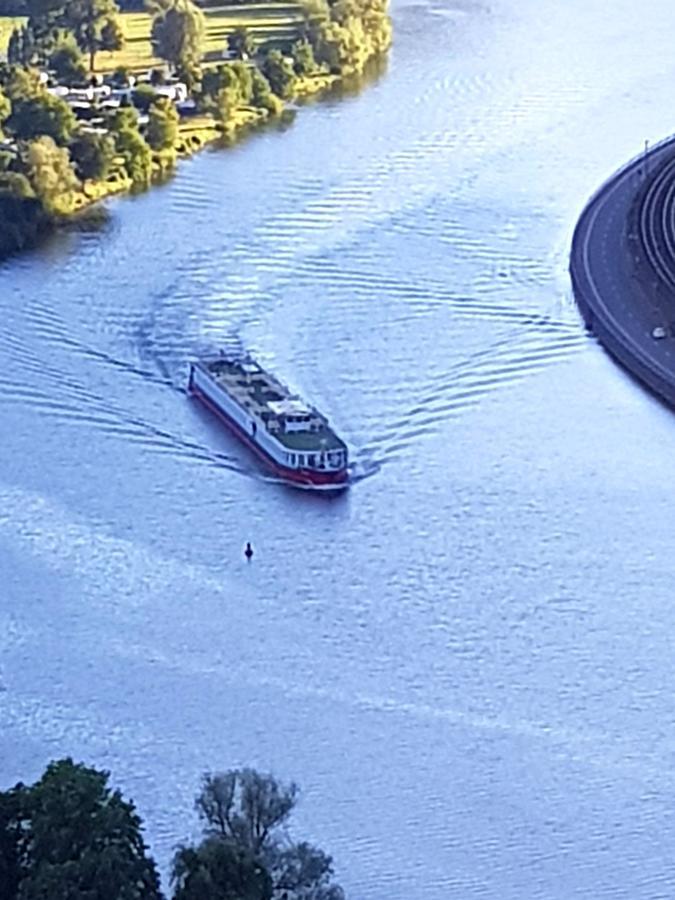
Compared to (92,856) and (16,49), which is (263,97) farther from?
(92,856)

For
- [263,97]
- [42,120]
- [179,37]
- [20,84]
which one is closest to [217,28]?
[179,37]

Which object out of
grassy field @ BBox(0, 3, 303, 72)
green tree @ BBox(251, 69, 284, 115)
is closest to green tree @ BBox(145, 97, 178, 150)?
green tree @ BBox(251, 69, 284, 115)

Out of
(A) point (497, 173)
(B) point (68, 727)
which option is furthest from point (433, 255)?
(B) point (68, 727)

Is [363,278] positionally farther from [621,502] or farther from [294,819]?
[294,819]

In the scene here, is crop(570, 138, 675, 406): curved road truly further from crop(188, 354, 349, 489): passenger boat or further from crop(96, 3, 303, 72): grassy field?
crop(96, 3, 303, 72): grassy field

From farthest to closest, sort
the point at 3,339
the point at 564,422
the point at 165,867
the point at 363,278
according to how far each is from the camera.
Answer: the point at 363,278 < the point at 3,339 < the point at 564,422 < the point at 165,867

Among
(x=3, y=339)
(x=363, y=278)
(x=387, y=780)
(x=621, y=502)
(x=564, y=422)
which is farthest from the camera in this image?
(x=363, y=278)

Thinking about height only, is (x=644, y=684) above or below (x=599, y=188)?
above
